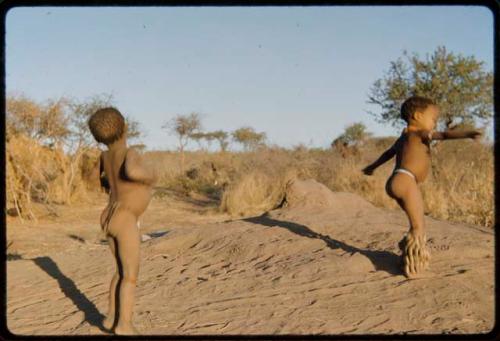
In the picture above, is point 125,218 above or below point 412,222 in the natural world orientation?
above

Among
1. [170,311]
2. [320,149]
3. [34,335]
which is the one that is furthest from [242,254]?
[320,149]

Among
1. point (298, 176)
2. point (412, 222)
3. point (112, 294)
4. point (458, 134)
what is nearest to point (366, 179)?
point (298, 176)

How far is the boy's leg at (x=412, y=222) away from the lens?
4484 mm

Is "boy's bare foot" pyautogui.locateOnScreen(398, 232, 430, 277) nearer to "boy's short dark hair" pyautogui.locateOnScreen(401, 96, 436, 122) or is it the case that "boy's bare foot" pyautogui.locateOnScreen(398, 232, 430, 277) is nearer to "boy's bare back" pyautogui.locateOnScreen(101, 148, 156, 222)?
"boy's short dark hair" pyautogui.locateOnScreen(401, 96, 436, 122)

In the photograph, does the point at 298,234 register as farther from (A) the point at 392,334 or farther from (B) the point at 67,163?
(B) the point at 67,163

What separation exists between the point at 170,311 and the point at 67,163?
13109 millimetres

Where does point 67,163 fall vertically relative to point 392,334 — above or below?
above

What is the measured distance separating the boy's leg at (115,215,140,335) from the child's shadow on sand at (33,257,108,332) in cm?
41

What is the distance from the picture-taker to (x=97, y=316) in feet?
14.8

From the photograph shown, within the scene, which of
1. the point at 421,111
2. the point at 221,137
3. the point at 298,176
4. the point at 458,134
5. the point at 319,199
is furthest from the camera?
the point at 221,137

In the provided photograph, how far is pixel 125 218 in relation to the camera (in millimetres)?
3754

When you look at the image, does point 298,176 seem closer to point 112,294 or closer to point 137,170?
point 112,294

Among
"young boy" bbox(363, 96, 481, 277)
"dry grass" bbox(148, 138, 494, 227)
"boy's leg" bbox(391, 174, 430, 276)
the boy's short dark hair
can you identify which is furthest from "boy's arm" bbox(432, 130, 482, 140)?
"dry grass" bbox(148, 138, 494, 227)

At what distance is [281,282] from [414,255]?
116 cm
